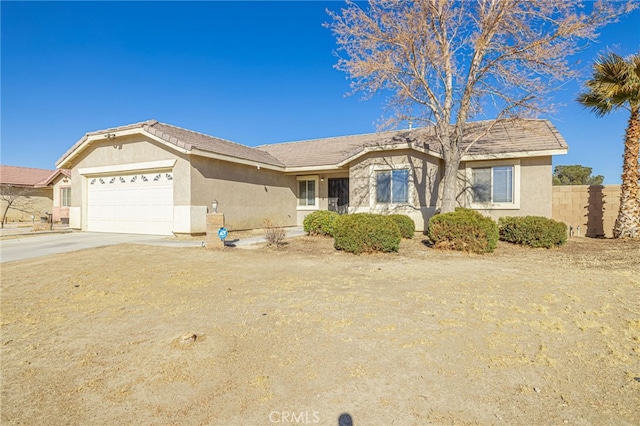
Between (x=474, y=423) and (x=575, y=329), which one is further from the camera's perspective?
(x=575, y=329)

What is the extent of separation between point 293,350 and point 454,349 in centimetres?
173

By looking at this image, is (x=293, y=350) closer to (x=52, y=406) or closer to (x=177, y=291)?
(x=52, y=406)

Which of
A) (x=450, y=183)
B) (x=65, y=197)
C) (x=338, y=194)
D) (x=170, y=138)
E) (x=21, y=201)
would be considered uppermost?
(x=170, y=138)

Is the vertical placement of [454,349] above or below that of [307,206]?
below

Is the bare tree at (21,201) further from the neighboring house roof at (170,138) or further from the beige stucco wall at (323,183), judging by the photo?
the beige stucco wall at (323,183)

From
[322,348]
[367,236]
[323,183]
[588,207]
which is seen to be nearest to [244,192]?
[323,183]

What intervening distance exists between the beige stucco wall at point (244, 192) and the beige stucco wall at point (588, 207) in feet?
42.1

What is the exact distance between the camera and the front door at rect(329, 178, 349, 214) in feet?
61.4

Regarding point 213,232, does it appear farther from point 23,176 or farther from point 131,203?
point 23,176

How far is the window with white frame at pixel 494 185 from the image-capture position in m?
14.2

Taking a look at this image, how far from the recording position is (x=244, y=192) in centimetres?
1620

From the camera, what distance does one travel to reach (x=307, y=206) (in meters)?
20.0

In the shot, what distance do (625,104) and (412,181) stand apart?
7991mm

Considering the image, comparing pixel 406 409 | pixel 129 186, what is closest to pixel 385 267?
pixel 406 409
